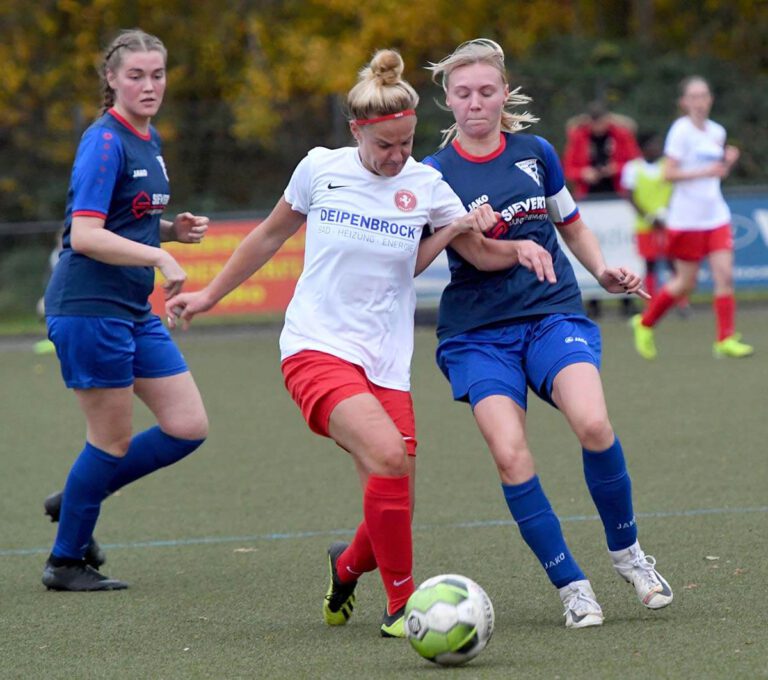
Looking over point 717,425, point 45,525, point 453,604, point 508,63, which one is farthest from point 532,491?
point 508,63

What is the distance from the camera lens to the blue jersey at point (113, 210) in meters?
5.71

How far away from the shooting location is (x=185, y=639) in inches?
201

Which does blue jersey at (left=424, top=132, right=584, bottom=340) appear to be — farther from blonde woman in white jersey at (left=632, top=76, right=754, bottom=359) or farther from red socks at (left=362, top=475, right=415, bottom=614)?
blonde woman in white jersey at (left=632, top=76, right=754, bottom=359)

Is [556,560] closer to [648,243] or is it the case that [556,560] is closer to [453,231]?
[453,231]

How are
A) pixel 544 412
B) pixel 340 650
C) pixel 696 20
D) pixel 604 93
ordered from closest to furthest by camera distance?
1. pixel 340 650
2. pixel 544 412
3. pixel 604 93
4. pixel 696 20

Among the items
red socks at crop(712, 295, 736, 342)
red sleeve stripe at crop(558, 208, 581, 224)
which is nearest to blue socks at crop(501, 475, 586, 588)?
red sleeve stripe at crop(558, 208, 581, 224)

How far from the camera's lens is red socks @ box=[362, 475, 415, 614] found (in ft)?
16.1

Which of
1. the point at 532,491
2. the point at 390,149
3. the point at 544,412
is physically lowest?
the point at 544,412

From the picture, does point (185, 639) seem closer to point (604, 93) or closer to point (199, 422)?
point (199, 422)

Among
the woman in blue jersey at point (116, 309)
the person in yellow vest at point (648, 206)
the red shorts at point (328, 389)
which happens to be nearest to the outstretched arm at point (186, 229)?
the woman in blue jersey at point (116, 309)

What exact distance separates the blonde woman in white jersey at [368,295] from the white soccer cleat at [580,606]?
1.65 feet

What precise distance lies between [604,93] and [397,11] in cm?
445

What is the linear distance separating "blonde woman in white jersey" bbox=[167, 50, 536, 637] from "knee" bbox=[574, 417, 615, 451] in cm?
52

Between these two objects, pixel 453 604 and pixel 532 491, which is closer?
pixel 453 604
